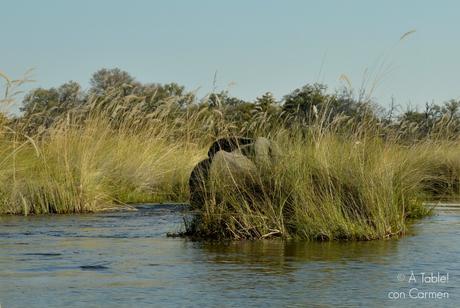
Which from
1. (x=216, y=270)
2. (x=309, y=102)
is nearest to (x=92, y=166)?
(x=309, y=102)

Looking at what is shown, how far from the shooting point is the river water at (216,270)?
7.30m

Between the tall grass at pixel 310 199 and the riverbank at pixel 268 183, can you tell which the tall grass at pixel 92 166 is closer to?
the riverbank at pixel 268 183

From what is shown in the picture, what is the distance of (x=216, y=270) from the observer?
867 cm

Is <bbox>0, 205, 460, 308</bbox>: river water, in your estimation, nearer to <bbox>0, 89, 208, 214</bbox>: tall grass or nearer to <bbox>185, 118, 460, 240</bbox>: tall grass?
<bbox>185, 118, 460, 240</bbox>: tall grass

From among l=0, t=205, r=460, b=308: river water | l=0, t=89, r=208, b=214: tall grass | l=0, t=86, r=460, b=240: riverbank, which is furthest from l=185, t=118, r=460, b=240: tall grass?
l=0, t=89, r=208, b=214: tall grass

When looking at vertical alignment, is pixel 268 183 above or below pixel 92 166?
below

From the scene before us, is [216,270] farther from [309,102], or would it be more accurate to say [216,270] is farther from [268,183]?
[309,102]

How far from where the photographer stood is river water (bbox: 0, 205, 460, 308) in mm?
7301

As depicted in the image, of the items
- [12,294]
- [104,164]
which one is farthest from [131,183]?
[12,294]

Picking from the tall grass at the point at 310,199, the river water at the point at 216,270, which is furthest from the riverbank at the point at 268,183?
the river water at the point at 216,270

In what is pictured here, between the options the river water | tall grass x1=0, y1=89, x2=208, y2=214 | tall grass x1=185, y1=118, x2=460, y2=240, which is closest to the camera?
the river water

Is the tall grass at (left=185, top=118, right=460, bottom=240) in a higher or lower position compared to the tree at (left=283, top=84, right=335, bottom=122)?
lower

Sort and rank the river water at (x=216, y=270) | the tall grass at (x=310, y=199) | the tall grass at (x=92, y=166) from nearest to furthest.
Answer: the river water at (x=216, y=270), the tall grass at (x=310, y=199), the tall grass at (x=92, y=166)

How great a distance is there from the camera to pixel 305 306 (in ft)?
23.0
